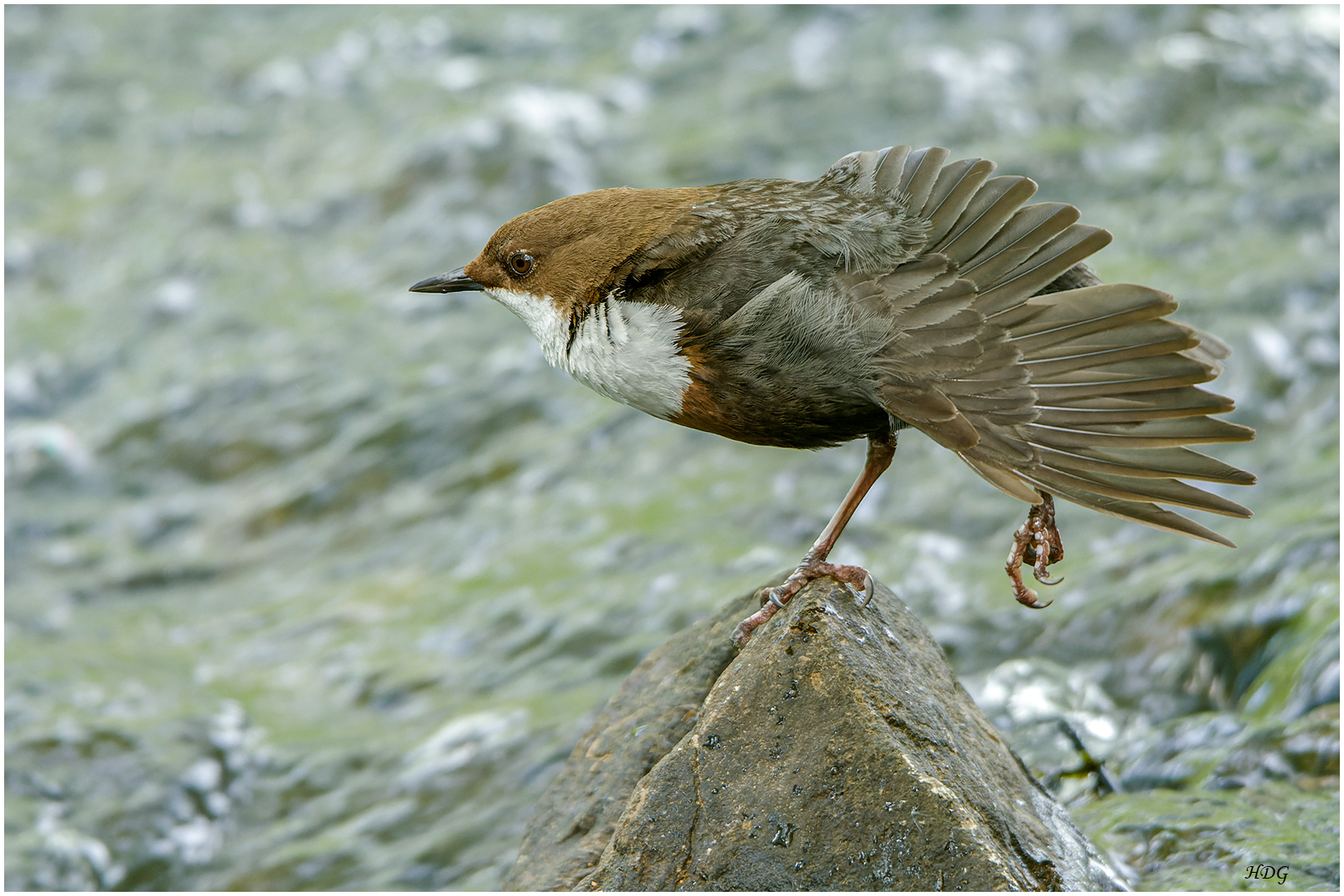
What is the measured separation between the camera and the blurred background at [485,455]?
4957 millimetres

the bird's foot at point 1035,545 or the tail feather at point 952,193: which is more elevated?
the tail feather at point 952,193

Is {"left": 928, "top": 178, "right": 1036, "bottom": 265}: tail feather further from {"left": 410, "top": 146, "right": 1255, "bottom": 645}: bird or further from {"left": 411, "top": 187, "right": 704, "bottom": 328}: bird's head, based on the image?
{"left": 411, "top": 187, "right": 704, "bottom": 328}: bird's head

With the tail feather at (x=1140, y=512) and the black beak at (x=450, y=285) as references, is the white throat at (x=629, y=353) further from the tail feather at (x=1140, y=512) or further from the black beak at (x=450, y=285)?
the tail feather at (x=1140, y=512)

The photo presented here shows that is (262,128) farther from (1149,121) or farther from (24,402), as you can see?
(1149,121)

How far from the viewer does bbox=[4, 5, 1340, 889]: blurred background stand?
4.96 metres

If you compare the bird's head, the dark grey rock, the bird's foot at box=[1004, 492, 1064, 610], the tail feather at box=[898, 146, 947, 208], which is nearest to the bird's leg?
the dark grey rock

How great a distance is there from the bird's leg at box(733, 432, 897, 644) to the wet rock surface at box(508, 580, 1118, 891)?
4 centimetres

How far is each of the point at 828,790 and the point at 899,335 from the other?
1.04m

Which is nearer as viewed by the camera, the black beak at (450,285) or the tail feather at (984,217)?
the tail feather at (984,217)

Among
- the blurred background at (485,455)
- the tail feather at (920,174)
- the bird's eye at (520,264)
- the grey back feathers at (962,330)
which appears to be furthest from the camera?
the blurred background at (485,455)

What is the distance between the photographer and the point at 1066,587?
222 inches

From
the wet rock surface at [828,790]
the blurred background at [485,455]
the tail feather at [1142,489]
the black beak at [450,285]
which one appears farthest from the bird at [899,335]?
the blurred background at [485,455]

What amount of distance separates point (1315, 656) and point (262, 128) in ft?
29.6

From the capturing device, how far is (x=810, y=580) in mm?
3283
